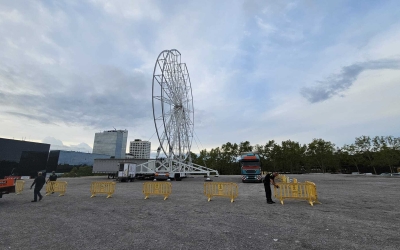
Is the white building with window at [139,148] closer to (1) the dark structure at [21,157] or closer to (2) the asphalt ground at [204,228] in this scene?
(1) the dark structure at [21,157]

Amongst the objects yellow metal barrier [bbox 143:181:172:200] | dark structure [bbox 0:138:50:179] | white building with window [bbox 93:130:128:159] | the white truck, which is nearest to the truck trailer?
yellow metal barrier [bbox 143:181:172:200]

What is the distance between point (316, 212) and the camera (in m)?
8.62

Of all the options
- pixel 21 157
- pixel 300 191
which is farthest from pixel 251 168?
pixel 21 157

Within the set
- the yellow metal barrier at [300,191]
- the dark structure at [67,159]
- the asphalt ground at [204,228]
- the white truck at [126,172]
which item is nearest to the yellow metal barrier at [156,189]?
the asphalt ground at [204,228]

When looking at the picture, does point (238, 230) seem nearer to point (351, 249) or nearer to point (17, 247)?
point (351, 249)

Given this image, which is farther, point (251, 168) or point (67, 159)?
point (67, 159)

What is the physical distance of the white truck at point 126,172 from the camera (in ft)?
95.8

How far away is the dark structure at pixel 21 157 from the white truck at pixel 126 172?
5464 cm

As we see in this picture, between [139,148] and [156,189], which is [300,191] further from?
[139,148]

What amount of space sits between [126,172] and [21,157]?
58493 millimetres

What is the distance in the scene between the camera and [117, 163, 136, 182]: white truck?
2920cm

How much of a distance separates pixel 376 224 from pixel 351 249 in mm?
3243

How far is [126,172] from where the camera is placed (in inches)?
1170

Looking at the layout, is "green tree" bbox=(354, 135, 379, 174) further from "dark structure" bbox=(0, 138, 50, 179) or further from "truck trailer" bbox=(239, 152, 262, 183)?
"dark structure" bbox=(0, 138, 50, 179)
